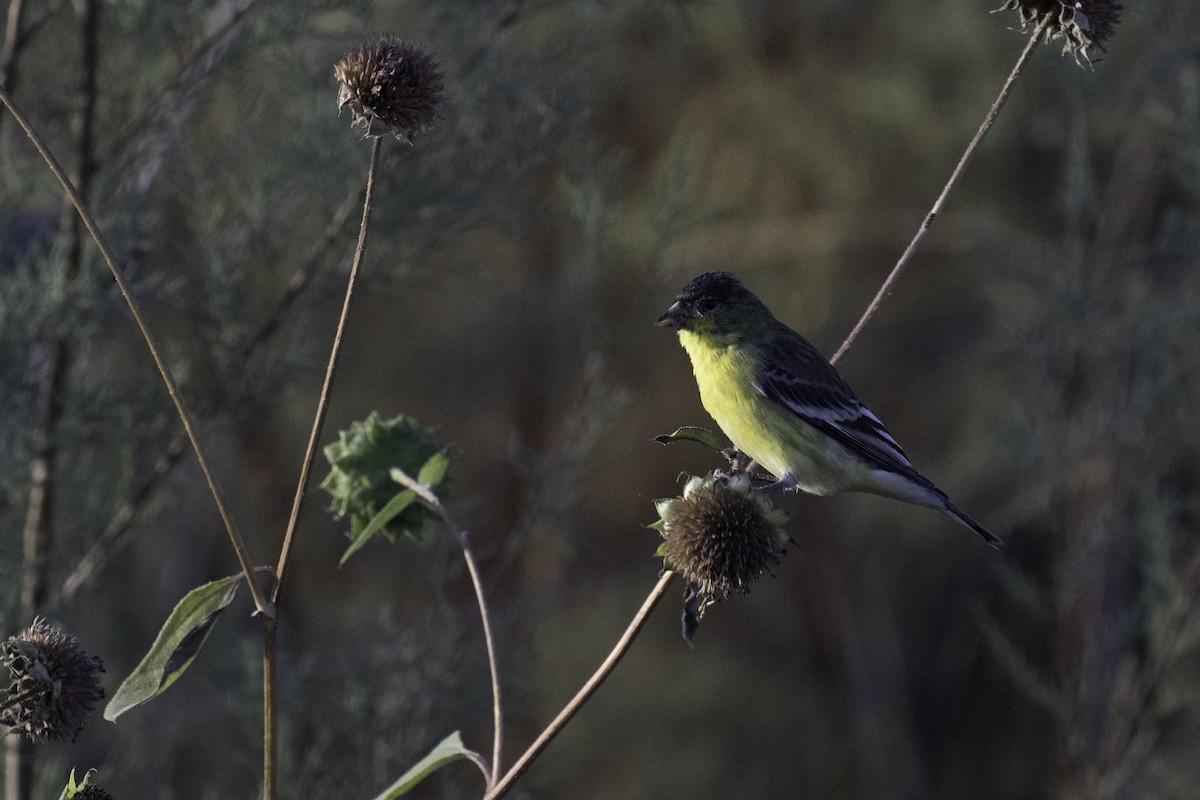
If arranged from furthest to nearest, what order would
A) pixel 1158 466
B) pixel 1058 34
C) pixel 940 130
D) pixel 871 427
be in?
1. pixel 940 130
2. pixel 1158 466
3. pixel 871 427
4. pixel 1058 34

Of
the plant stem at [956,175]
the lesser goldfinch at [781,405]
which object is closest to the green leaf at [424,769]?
the plant stem at [956,175]

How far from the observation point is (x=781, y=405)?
120 inches

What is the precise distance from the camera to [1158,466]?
200 inches

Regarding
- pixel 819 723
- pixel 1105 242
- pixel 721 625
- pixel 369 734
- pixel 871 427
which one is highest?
pixel 1105 242

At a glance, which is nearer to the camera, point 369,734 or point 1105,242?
point 369,734

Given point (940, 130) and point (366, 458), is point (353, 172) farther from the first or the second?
point (940, 130)

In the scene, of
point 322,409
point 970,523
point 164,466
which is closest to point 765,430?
point 970,523

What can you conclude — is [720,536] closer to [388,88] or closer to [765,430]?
[388,88]

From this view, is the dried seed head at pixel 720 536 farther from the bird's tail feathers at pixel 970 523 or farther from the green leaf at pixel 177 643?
the bird's tail feathers at pixel 970 523

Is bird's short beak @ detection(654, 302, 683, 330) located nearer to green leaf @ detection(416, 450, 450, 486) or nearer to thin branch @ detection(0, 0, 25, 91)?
green leaf @ detection(416, 450, 450, 486)

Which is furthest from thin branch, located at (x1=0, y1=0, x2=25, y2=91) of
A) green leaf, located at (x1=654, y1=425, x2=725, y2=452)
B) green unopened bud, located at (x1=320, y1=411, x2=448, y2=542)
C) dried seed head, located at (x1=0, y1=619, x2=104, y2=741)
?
green leaf, located at (x1=654, y1=425, x2=725, y2=452)

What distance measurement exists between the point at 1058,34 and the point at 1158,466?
3.81 m

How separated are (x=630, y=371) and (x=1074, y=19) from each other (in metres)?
5.92

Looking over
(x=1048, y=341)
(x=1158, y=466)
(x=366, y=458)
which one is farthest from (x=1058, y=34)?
(x=1158, y=466)
